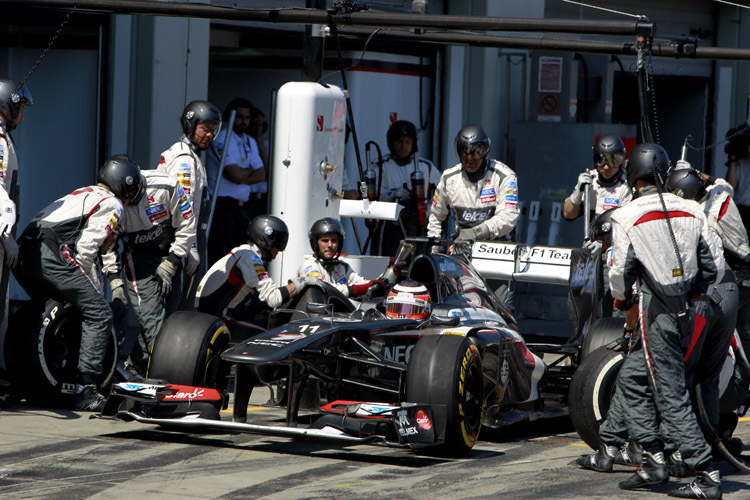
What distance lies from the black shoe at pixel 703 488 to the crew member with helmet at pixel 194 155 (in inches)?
181

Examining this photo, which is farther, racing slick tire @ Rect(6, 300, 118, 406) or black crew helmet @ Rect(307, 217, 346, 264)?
black crew helmet @ Rect(307, 217, 346, 264)

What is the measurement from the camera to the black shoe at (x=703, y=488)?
21.4ft

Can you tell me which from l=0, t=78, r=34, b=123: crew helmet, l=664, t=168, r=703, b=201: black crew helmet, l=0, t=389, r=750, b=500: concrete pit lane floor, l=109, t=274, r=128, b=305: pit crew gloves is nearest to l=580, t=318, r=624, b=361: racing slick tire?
l=0, t=389, r=750, b=500: concrete pit lane floor

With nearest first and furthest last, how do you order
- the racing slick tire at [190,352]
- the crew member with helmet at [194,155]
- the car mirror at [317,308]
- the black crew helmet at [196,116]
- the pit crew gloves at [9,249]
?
the racing slick tire at [190,352] < the car mirror at [317,308] < the pit crew gloves at [9,249] < the crew member with helmet at [194,155] < the black crew helmet at [196,116]

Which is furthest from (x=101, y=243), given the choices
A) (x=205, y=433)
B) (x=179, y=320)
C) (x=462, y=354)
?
(x=462, y=354)

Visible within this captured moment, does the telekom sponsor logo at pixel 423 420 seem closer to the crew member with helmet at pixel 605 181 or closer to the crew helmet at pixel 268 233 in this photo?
the crew helmet at pixel 268 233

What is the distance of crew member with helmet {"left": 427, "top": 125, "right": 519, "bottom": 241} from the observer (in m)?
11.2

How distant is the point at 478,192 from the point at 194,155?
258 centimetres

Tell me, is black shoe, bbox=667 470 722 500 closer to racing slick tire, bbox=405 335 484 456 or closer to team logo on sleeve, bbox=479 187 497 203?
racing slick tire, bbox=405 335 484 456

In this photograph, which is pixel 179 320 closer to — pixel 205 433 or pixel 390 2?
pixel 205 433

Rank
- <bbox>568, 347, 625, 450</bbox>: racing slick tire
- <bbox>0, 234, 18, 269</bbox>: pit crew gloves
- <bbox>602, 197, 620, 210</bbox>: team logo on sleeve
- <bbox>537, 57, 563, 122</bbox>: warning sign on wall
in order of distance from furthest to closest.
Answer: <bbox>537, 57, 563, 122</bbox>: warning sign on wall, <bbox>602, 197, 620, 210</bbox>: team logo on sleeve, <bbox>0, 234, 18, 269</bbox>: pit crew gloves, <bbox>568, 347, 625, 450</bbox>: racing slick tire

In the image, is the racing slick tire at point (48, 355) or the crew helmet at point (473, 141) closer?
the racing slick tire at point (48, 355)

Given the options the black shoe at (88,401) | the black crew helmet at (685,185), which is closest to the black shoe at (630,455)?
the black crew helmet at (685,185)

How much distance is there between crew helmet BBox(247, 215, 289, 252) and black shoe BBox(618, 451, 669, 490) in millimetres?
3602
